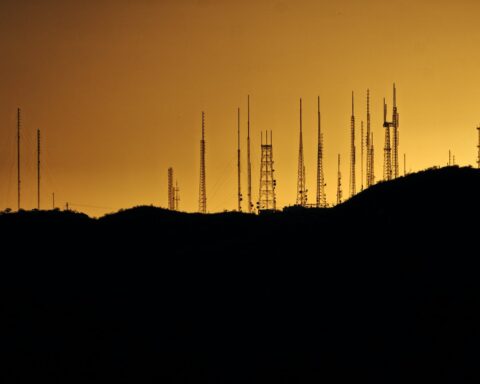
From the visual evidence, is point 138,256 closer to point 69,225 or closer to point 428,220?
point 69,225

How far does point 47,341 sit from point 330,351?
1263cm

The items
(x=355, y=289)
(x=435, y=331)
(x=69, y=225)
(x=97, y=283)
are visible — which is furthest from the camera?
(x=69, y=225)

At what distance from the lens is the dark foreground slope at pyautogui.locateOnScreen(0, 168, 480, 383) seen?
1902 inches

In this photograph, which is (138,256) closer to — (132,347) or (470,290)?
(132,347)

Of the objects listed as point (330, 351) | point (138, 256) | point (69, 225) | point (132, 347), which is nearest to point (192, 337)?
point (132, 347)

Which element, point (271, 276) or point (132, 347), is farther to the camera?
point (271, 276)

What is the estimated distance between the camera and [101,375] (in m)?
49.1

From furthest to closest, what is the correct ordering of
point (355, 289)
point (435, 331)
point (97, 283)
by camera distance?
point (97, 283) < point (355, 289) < point (435, 331)

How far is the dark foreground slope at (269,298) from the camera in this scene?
48.3 metres

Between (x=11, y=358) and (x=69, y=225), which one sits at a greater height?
(x=69, y=225)

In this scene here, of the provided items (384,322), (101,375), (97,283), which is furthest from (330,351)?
(97,283)

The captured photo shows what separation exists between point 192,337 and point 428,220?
12.9m

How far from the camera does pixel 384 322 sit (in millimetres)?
49562

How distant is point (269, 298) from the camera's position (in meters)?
53.0
